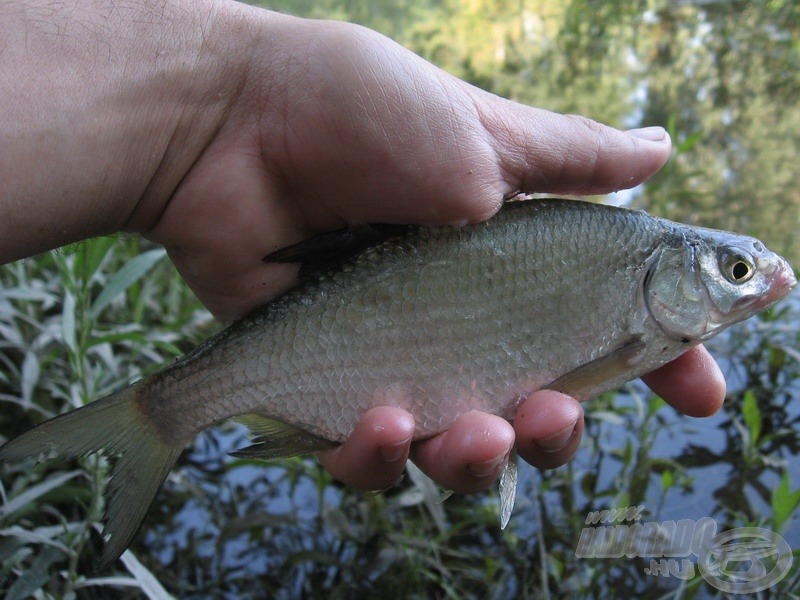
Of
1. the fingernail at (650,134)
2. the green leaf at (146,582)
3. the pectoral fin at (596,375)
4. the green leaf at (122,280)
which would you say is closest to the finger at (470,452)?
the pectoral fin at (596,375)

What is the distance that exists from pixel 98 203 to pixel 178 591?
1842 mm

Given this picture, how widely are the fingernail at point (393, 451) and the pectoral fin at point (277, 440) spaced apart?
8.5 inches

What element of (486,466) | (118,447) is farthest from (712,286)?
(118,447)

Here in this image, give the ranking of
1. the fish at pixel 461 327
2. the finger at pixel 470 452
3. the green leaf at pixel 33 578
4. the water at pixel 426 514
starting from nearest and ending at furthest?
the finger at pixel 470 452
the fish at pixel 461 327
the green leaf at pixel 33 578
the water at pixel 426 514

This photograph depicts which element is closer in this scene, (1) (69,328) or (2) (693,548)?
(1) (69,328)

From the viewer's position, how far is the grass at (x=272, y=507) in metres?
2.71

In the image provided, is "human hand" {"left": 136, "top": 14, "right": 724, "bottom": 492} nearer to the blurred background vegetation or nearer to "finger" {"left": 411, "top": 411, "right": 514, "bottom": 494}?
"finger" {"left": 411, "top": 411, "right": 514, "bottom": 494}

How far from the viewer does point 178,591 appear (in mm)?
3057

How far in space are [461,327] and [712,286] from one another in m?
0.81

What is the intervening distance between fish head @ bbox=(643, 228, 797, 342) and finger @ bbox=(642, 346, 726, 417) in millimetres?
213

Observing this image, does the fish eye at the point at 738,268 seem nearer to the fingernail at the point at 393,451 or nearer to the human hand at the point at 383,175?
the human hand at the point at 383,175

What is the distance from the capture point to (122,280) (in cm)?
282

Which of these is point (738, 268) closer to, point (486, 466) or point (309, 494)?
point (486, 466)

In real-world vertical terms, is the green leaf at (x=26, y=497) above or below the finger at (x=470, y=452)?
below
